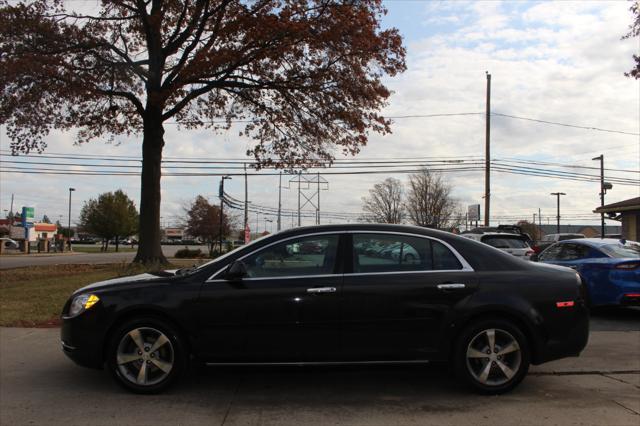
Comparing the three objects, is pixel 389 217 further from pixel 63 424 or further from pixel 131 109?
pixel 63 424

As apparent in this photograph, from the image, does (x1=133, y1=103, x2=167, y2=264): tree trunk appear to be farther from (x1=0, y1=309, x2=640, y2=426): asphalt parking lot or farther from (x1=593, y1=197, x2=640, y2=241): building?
(x1=593, y1=197, x2=640, y2=241): building

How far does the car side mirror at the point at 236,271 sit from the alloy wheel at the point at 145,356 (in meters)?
0.81

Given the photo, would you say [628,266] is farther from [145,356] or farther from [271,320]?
[145,356]

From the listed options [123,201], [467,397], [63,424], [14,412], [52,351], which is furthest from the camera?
[123,201]

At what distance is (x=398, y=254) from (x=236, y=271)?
1.55m

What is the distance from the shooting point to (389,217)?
66.4m

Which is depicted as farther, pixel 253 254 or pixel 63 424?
pixel 253 254

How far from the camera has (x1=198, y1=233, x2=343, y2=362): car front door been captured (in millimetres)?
4750

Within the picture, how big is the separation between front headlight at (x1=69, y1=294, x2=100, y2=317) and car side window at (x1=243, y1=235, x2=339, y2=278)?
1479 millimetres

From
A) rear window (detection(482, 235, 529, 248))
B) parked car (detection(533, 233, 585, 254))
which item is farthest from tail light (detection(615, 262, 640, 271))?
parked car (detection(533, 233, 585, 254))

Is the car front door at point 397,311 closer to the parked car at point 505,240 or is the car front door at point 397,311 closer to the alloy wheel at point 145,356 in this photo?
the alloy wheel at point 145,356

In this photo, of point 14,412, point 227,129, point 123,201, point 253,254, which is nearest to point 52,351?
point 14,412

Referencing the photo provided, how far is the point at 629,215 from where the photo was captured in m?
26.5

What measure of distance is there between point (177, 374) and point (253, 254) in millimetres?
1314
